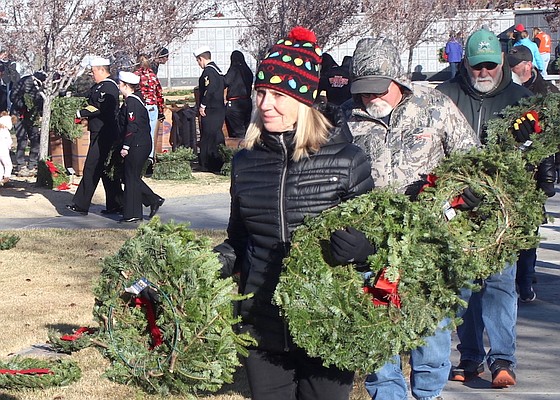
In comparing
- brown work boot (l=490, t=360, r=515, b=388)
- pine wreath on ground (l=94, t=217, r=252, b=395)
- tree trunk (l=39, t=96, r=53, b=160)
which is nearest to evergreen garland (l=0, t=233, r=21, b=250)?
tree trunk (l=39, t=96, r=53, b=160)

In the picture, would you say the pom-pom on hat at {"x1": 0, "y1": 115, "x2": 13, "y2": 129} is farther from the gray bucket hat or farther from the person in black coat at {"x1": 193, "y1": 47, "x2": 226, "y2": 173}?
the gray bucket hat

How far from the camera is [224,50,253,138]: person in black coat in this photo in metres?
19.4

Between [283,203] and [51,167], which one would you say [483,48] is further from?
[51,167]

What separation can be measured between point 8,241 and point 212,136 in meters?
7.60

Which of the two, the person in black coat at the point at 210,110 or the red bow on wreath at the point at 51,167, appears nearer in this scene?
the red bow on wreath at the point at 51,167

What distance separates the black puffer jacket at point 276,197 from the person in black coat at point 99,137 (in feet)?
32.2

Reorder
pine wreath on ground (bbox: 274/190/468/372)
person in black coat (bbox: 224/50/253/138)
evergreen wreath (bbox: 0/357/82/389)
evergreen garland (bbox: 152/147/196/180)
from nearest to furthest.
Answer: pine wreath on ground (bbox: 274/190/468/372) < evergreen wreath (bbox: 0/357/82/389) < evergreen garland (bbox: 152/147/196/180) < person in black coat (bbox: 224/50/253/138)

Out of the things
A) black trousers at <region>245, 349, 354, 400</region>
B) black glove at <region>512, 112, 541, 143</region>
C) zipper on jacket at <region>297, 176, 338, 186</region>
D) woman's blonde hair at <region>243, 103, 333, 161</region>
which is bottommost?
black trousers at <region>245, 349, 354, 400</region>

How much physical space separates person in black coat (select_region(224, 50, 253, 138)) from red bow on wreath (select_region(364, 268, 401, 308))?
15.4 meters

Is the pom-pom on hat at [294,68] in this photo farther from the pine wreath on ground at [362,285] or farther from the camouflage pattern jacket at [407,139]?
the camouflage pattern jacket at [407,139]

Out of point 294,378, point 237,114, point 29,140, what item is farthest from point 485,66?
point 29,140

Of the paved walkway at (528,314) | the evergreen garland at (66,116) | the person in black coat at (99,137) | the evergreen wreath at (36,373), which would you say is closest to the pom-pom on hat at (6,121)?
the evergreen garland at (66,116)

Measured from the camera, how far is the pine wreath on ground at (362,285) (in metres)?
4.06

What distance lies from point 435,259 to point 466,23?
3534 cm
